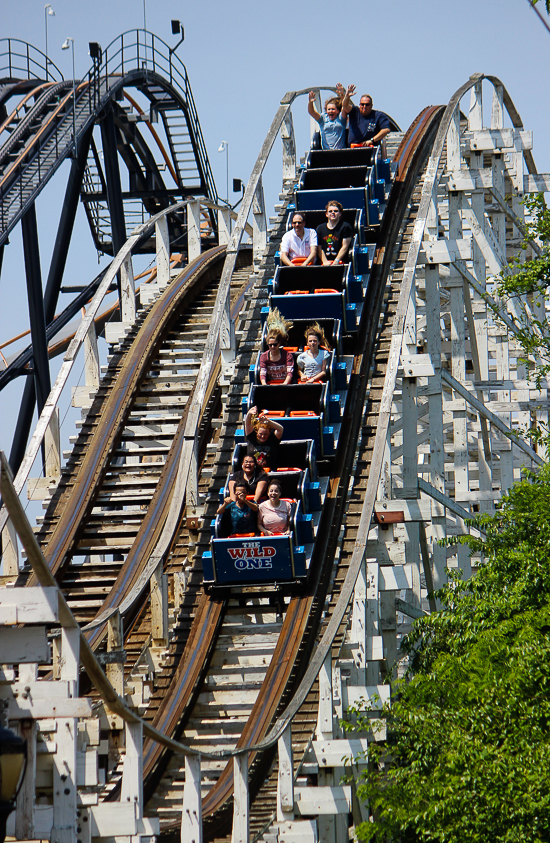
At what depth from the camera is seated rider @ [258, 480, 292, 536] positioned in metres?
9.52

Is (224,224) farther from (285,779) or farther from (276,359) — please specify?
(285,779)

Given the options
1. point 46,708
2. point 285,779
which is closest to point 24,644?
point 46,708

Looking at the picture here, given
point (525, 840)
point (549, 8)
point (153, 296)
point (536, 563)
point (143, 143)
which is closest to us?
point (525, 840)

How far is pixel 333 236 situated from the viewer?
1266 cm

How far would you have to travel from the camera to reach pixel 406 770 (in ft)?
23.9

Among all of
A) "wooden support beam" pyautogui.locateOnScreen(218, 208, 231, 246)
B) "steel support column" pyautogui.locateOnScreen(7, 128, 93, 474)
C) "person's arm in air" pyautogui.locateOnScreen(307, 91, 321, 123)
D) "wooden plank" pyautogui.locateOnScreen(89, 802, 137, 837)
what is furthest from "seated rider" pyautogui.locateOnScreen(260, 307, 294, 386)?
"steel support column" pyautogui.locateOnScreen(7, 128, 93, 474)

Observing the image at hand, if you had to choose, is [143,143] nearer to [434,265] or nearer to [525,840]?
[434,265]

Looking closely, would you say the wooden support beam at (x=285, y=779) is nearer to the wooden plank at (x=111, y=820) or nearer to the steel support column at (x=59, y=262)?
the wooden plank at (x=111, y=820)

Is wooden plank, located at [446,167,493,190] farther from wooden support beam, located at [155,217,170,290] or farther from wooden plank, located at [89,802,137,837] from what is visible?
wooden plank, located at [89,802,137,837]

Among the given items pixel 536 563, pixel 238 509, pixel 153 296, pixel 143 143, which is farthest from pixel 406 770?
pixel 143 143

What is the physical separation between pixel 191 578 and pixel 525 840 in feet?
13.4

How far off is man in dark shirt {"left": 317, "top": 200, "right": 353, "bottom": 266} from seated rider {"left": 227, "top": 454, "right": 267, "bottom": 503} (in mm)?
3268

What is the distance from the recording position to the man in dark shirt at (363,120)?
583 inches

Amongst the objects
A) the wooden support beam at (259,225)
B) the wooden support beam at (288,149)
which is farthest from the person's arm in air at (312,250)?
the wooden support beam at (288,149)
